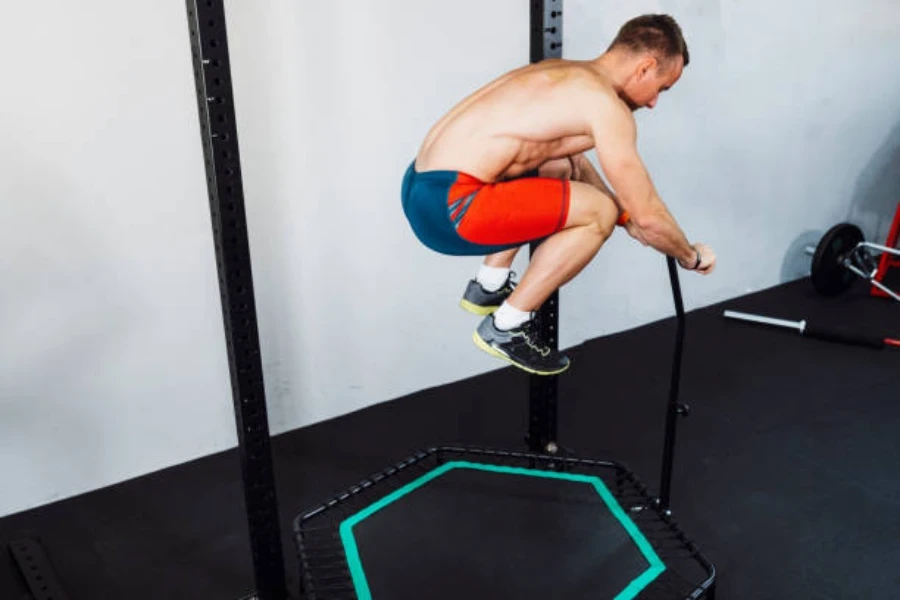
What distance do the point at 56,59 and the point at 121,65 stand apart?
0.62ft

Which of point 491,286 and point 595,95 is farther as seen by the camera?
point 491,286

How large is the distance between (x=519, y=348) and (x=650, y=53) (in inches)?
33.4

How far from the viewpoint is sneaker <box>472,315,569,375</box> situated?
88.0 inches

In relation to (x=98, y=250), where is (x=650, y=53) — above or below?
above

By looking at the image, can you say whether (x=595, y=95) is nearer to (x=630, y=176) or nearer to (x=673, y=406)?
(x=630, y=176)

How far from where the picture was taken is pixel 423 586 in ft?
7.86

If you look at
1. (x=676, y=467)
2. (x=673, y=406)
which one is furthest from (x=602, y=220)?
(x=676, y=467)

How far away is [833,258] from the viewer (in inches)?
178

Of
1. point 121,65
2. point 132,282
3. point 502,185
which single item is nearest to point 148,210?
point 132,282

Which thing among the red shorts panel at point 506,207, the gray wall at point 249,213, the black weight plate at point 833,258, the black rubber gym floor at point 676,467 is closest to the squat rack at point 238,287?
the black rubber gym floor at point 676,467

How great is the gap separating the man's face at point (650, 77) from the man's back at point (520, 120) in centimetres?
10

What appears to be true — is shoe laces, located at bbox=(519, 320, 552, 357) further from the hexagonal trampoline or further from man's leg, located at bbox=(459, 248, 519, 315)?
the hexagonal trampoline

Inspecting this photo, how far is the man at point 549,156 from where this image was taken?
1971 mm

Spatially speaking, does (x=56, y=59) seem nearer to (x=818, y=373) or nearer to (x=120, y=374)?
(x=120, y=374)
